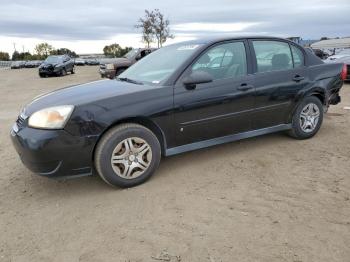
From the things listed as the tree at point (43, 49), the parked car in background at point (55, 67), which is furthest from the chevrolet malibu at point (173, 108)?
the tree at point (43, 49)

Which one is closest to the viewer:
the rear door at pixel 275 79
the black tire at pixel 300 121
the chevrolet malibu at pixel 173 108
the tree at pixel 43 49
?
the chevrolet malibu at pixel 173 108

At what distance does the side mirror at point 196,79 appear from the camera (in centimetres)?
414

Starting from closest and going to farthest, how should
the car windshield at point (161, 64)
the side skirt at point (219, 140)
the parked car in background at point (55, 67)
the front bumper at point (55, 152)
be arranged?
the front bumper at point (55, 152), the side skirt at point (219, 140), the car windshield at point (161, 64), the parked car in background at point (55, 67)

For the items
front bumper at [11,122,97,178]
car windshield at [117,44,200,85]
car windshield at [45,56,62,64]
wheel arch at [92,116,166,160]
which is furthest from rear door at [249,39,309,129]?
car windshield at [45,56,62,64]

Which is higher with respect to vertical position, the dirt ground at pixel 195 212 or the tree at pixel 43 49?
the tree at pixel 43 49

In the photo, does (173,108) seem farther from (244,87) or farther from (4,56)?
(4,56)

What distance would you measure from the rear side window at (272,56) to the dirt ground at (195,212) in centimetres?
115

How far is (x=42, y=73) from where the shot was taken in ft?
82.1

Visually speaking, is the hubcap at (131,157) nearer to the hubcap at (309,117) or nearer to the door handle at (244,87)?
the door handle at (244,87)

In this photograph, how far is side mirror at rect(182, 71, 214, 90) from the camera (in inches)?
163

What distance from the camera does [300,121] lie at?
5391 mm

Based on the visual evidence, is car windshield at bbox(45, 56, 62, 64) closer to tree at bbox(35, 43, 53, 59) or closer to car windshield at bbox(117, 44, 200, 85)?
car windshield at bbox(117, 44, 200, 85)

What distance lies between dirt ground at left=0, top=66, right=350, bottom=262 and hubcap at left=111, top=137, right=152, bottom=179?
191 mm

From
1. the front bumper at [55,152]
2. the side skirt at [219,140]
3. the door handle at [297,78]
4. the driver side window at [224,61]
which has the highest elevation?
the driver side window at [224,61]
